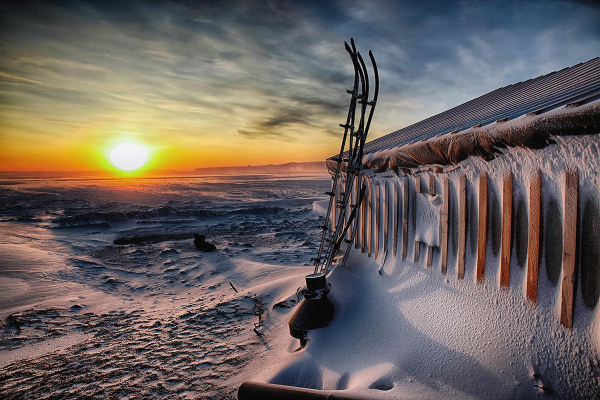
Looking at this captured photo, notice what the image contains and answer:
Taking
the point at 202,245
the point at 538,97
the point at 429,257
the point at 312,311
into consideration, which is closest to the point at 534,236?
the point at 429,257

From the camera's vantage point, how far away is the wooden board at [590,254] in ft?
6.39

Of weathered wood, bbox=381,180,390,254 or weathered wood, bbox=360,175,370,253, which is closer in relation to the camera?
weathered wood, bbox=381,180,390,254

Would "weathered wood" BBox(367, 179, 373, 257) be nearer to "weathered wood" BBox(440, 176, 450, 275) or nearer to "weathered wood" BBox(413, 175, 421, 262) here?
"weathered wood" BBox(413, 175, 421, 262)

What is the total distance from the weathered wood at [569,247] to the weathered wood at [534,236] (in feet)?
0.54

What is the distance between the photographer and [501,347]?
7.59 ft

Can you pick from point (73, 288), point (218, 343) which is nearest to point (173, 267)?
point (73, 288)

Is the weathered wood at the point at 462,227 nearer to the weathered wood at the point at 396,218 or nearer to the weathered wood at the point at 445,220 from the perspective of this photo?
the weathered wood at the point at 445,220

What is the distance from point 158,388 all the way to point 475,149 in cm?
385

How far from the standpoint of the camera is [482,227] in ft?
8.73

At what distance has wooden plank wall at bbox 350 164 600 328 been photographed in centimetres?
203

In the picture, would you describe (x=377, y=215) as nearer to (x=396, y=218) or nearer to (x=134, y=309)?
(x=396, y=218)

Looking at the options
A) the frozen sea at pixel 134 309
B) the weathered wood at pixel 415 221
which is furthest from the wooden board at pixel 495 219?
the frozen sea at pixel 134 309

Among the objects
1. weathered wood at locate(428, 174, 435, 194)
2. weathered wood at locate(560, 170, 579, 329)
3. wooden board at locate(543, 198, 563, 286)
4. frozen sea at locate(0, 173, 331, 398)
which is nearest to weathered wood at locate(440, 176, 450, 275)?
weathered wood at locate(428, 174, 435, 194)

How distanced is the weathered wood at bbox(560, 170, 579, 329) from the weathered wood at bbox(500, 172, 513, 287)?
38cm
